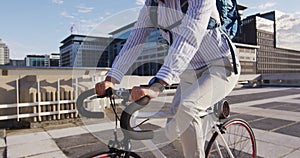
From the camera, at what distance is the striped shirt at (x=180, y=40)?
1.10 m

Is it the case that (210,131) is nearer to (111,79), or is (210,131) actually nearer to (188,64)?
(188,64)

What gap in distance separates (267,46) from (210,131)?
45.6 meters

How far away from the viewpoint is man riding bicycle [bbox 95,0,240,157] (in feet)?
3.61

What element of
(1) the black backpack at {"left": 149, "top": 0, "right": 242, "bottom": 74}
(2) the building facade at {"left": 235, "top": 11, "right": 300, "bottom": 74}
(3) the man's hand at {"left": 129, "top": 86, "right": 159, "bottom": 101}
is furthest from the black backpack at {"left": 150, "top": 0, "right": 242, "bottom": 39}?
(2) the building facade at {"left": 235, "top": 11, "right": 300, "bottom": 74}

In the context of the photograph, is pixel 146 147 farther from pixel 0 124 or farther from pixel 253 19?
pixel 253 19

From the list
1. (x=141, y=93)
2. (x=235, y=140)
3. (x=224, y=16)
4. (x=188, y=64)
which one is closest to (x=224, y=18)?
(x=224, y=16)

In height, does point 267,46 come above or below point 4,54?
above

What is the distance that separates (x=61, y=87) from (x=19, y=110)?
3.23 ft

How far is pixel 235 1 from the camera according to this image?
1.71m

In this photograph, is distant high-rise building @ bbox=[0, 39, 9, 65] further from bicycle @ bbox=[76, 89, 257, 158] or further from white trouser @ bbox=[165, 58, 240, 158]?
white trouser @ bbox=[165, 58, 240, 158]

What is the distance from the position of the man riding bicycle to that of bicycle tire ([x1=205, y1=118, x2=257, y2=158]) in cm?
46

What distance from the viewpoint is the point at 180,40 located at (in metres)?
1.15

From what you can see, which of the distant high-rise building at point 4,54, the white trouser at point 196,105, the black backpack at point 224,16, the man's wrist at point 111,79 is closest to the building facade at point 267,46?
the distant high-rise building at point 4,54

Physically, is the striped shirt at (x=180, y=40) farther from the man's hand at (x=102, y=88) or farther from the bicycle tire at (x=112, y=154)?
the bicycle tire at (x=112, y=154)
